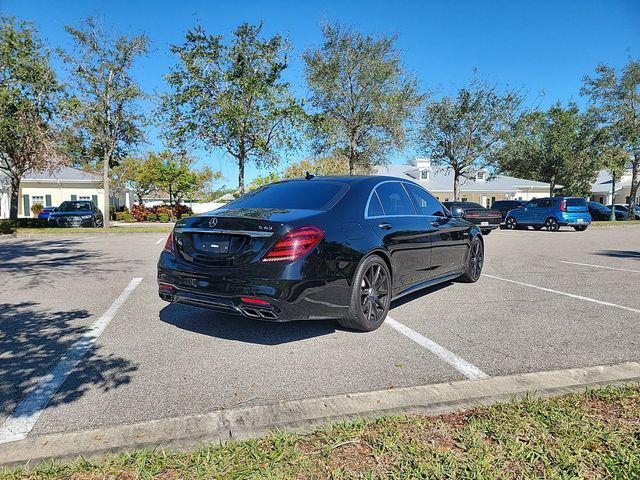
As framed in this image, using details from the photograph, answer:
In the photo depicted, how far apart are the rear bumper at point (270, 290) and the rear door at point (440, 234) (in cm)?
202

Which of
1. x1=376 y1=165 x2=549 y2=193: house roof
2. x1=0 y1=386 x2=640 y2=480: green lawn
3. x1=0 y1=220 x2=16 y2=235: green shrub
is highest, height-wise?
x1=376 y1=165 x2=549 y2=193: house roof

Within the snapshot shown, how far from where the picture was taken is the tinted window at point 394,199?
5.20 m

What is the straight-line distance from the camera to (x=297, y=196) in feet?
16.2

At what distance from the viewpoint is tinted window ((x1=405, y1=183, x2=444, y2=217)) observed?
5.90 meters

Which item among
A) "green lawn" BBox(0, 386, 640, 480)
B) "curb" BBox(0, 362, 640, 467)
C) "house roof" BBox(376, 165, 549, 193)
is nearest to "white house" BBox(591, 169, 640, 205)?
"house roof" BBox(376, 165, 549, 193)

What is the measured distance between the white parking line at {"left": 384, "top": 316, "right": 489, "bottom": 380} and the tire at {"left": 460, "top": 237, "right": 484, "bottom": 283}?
257 cm

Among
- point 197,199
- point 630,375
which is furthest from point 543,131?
point 197,199

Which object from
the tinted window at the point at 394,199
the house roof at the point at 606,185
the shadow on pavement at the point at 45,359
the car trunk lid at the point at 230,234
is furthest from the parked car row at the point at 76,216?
the house roof at the point at 606,185

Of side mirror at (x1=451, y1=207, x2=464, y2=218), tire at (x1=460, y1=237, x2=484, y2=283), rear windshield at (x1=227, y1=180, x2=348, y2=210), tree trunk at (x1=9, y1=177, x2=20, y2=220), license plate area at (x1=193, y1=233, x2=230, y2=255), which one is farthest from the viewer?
tree trunk at (x1=9, y1=177, x2=20, y2=220)

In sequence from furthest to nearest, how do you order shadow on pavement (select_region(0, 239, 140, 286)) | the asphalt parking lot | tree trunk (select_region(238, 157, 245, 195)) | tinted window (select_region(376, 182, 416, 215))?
tree trunk (select_region(238, 157, 245, 195)), shadow on pavement (select_region(0, 239, 140, 286)), tinted window (select_region(376, 182, 416, 215)), the asphalt parking lot

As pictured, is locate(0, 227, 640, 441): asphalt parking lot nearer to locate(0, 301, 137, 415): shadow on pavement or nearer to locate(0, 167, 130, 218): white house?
locate(0, 301, 137, 415): shadow on pavement

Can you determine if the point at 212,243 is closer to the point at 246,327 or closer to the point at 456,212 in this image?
the point at 246,327

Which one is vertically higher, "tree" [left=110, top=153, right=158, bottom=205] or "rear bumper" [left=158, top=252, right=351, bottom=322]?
"tree" [left=110, top=153, right=158, bottom=205]

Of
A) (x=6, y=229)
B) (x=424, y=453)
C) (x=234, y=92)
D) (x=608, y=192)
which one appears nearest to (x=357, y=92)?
(x=234, y=92)
